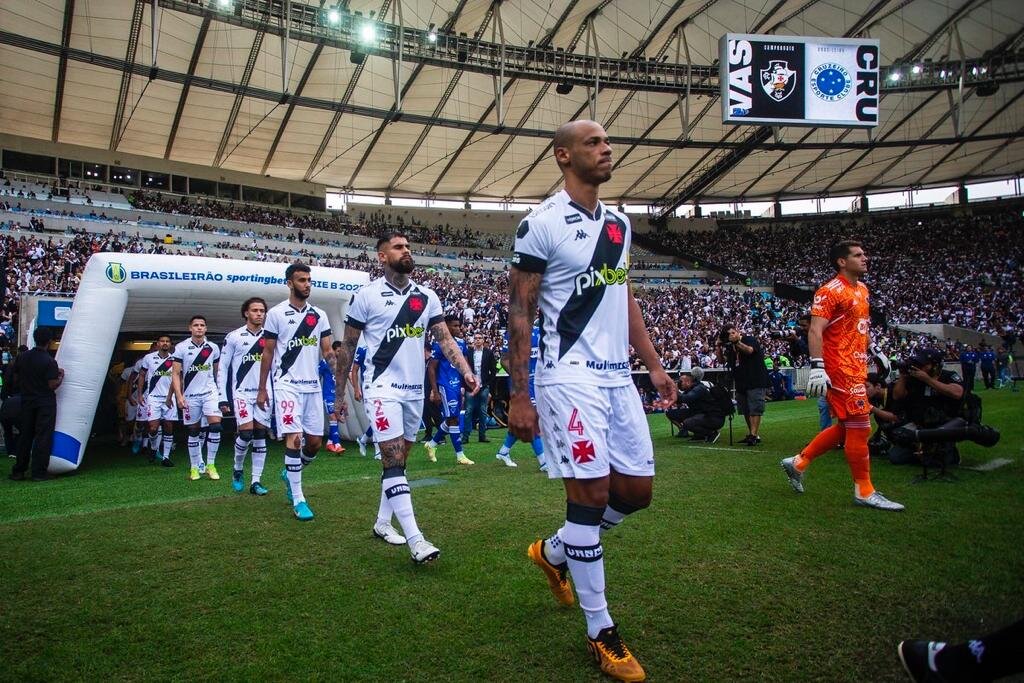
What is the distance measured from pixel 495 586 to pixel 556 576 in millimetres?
511

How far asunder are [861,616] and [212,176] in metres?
45.0

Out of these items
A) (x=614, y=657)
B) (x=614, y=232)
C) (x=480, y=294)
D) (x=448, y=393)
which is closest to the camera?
(x=614, y=657)

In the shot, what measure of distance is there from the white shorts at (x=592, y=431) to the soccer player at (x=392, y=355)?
178 centimetres

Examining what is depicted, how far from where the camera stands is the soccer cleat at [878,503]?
5.16 metres

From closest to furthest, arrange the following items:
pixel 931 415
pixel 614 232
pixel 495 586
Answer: pixel 614 232
pixel 495 586
pixel 931 415

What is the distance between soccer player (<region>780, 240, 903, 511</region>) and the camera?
5.41 meters

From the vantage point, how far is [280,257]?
32.7 metres

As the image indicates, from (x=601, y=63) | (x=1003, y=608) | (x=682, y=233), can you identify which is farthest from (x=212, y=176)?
(x=1003, y=608)

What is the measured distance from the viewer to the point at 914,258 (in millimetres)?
45531

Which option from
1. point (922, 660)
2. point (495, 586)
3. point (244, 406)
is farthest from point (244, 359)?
point (922, 660)

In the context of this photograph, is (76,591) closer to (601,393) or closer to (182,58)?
(601,393)

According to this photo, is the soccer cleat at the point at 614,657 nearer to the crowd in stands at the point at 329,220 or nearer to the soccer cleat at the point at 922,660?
the soccer cleat at the point at 922,660

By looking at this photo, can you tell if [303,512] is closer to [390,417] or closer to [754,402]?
[390,417]

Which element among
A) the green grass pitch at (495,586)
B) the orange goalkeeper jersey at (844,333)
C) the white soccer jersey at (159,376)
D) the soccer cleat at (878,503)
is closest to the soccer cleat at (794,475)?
the green grass pitch at (495,586)
